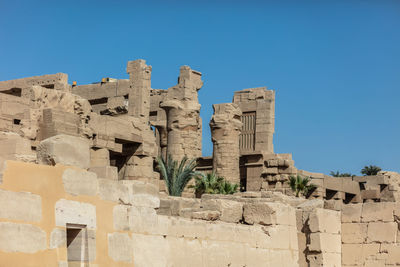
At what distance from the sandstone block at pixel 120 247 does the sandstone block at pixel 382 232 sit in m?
5.26

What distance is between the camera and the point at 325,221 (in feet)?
38.4

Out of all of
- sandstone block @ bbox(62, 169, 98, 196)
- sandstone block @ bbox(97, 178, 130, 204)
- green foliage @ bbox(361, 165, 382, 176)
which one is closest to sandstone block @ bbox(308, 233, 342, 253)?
sandstone block @ bbox(97, 178, 130, 204)

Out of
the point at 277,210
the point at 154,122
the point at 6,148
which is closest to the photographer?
the point at 277,210

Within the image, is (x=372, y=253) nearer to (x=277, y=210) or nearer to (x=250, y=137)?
(x=277, y=210)

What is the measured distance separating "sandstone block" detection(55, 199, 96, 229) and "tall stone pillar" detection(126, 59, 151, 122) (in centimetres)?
2403

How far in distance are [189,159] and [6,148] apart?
1425cm

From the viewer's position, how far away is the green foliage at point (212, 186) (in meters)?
28.9

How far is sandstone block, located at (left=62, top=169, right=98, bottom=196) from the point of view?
24.5ft

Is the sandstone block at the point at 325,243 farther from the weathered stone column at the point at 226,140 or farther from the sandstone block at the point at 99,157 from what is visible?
the weathered stone column at the point at 226,140

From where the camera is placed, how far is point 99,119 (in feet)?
75.4

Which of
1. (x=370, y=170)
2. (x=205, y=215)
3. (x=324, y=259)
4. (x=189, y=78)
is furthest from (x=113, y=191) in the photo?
(x=370, y=170)

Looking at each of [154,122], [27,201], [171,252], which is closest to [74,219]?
[27,201]

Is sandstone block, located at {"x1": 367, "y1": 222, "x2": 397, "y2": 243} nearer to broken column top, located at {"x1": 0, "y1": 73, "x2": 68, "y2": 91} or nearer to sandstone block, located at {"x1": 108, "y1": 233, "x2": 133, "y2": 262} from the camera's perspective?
sandstone block, located at {"x1": 108, "y1": 233, "x2": 133, "y2": 262}

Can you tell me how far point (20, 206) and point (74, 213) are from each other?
0.74m
